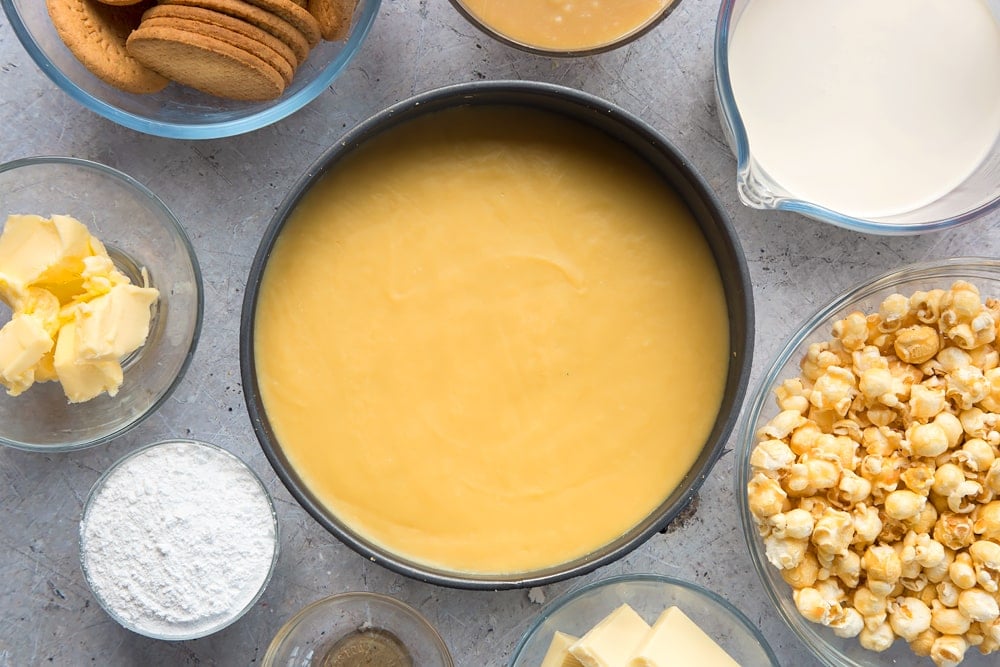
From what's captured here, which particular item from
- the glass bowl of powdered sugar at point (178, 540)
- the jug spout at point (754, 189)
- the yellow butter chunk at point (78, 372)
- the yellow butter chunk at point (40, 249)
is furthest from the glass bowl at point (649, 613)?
the yellow butter chunk at point (40, 249)

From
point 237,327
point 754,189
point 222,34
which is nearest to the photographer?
point 222,34

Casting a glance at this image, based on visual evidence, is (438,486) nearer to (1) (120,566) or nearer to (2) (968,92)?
(1) (120,566)

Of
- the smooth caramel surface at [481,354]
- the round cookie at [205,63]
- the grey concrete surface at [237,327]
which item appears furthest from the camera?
the grey concrete surface at [237,327]

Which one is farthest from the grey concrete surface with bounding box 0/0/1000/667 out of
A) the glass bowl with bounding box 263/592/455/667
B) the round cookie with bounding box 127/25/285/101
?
the round cookie with bounding box 127/25/285/101

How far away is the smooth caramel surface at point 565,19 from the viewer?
4.03 ft

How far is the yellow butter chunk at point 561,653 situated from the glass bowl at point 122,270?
25.9 inches

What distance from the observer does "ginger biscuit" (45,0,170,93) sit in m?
1.16

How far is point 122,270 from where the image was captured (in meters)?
1.29

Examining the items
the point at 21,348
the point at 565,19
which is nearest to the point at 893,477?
the point at 565,19

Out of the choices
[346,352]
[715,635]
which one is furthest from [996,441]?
[346,352]

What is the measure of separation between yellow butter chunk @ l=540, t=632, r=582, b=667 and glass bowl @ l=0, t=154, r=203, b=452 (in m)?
0.66

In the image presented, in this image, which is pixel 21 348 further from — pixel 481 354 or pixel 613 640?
pixel 613 640

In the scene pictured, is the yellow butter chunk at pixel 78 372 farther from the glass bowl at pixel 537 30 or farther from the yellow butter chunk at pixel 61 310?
the glass bowl at pixel 537 30

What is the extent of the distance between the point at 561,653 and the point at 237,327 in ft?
2.20
